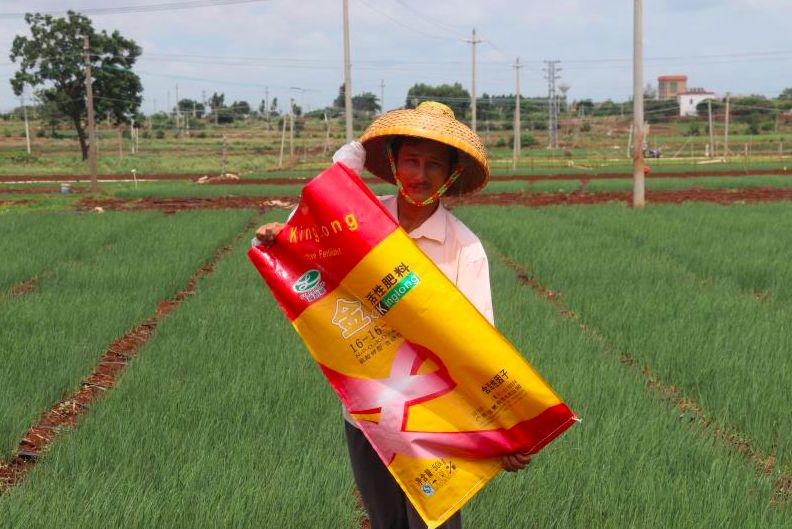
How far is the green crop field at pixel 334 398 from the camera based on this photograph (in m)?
2.70

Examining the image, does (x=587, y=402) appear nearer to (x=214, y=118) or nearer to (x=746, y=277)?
(x=746, y=277)

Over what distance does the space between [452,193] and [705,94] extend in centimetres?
9058

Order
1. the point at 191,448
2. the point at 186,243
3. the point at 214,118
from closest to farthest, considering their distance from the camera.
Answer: the point at 191,448, the point at 186,243, the point at 214,118

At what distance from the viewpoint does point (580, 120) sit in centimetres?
5753

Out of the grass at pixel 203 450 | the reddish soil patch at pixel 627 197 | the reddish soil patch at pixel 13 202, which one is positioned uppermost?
the reddish soil patch at pixel 13 202

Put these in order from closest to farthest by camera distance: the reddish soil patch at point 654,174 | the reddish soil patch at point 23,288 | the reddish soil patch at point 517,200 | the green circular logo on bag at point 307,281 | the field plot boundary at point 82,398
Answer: the green circular logo on bag at point 307,281 < the field plot boundary at point 82,398 < the reddish soil patch at point 23,288 < the reddish soil patch at point 517,200 < the reddish soil patch at point 654,174

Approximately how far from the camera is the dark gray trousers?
2.01 metres

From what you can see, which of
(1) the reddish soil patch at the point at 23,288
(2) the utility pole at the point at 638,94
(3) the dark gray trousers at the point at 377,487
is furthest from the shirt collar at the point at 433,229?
(2) the utility pole at the point at 638,94

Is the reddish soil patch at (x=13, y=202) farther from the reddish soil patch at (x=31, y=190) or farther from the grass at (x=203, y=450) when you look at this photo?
the grass at (x=203, y=450)

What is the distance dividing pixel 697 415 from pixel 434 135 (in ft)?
8.07

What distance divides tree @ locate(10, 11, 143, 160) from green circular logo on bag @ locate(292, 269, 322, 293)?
35.0 metres

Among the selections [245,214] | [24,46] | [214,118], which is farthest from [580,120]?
[245,214]

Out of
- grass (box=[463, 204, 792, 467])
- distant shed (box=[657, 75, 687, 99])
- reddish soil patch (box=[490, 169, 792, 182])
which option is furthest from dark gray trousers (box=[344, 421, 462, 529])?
distant shed (box=[657, 75, 687, 99])

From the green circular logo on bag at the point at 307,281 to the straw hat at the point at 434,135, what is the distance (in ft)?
1.08
